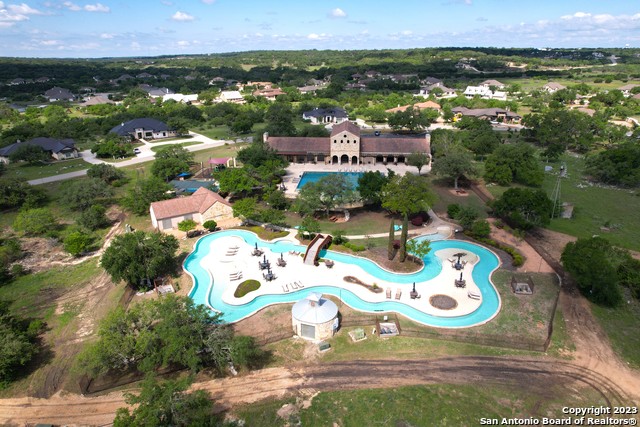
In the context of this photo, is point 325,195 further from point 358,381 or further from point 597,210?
point 597,210

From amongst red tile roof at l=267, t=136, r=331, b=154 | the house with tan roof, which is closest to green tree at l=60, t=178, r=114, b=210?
the house with tan roof

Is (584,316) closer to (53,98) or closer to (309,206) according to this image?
(309,206)

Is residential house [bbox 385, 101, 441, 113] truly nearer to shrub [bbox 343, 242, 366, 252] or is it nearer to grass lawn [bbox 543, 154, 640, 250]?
grass lawn [bbox 543, 154, 640, 250]

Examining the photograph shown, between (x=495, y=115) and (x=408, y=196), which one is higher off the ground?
(x=495, y=115)

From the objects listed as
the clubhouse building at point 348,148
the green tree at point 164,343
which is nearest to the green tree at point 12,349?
the green tree at point 164,343

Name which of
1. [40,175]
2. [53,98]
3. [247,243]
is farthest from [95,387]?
[53,98]

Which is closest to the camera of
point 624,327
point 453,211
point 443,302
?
point 624,327

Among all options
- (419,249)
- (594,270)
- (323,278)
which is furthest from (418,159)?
(594,270)
